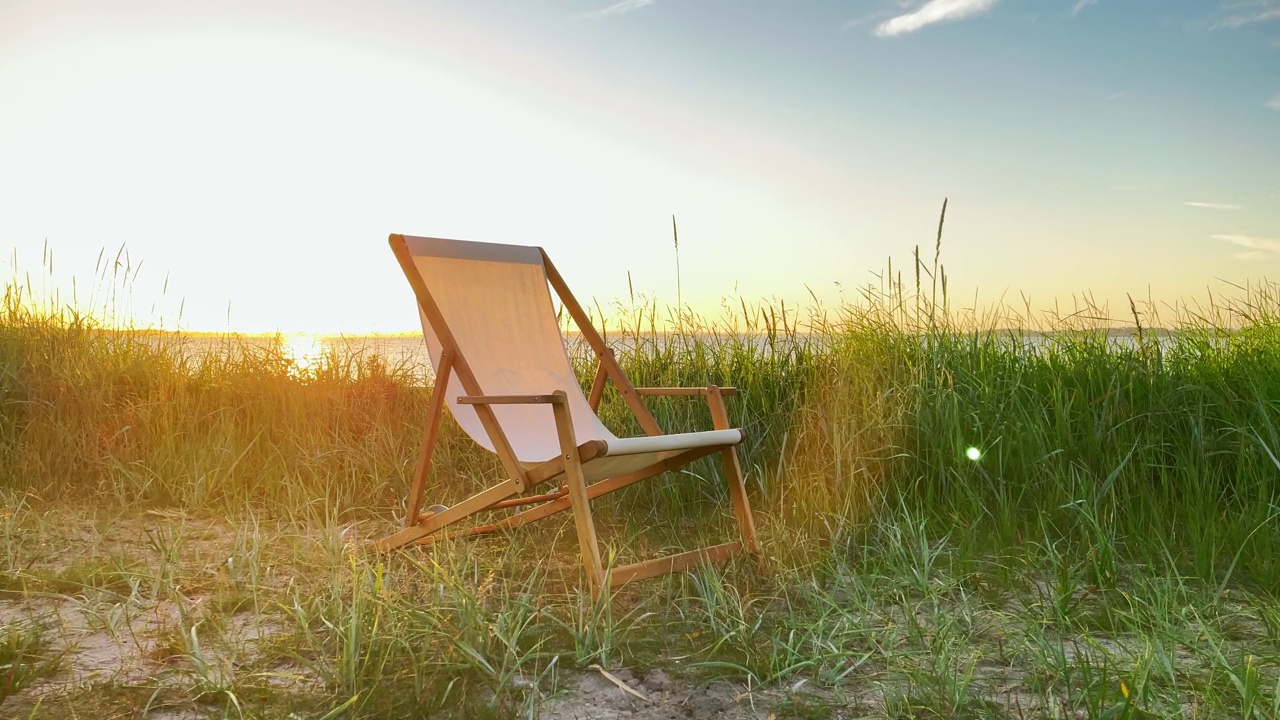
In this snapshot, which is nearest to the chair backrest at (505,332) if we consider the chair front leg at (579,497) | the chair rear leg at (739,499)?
the chair rear leg at (739,499)

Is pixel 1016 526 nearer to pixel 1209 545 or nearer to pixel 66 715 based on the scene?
pixel 1209 545

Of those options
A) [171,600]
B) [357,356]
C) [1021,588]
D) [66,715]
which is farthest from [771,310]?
[66,715]

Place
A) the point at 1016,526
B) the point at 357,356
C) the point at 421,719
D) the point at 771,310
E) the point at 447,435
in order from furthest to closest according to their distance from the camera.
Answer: the point at 357,356 < the point at 447,435 < the point at 771,310 < the point at 1016,526 < the point at 421,719

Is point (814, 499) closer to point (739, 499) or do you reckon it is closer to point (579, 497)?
point (739, 499)

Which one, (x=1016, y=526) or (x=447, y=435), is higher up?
(x=447, y=435)

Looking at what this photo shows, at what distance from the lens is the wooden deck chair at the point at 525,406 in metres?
2.75

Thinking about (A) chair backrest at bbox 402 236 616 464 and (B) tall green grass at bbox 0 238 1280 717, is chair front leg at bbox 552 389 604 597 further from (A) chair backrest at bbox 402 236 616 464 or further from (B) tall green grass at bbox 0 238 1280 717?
(A) chair backrest at bbox 402 236 616 464

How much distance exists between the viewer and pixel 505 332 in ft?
11.9

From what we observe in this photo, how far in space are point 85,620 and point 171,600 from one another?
232 mm

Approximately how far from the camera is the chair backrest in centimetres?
336

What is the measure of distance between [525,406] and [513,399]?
892 millimetres

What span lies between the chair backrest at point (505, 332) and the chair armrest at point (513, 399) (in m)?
0.34

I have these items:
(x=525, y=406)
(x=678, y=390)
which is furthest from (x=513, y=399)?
(x=525, y=406)

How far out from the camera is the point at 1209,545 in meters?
3.06
